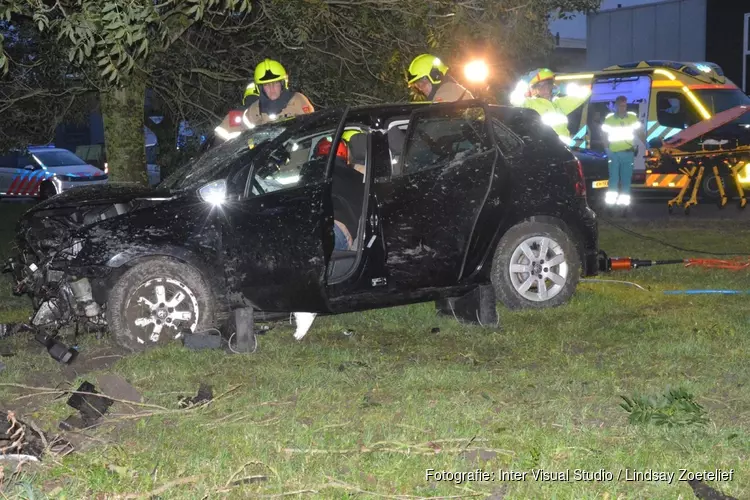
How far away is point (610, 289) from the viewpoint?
8.96m

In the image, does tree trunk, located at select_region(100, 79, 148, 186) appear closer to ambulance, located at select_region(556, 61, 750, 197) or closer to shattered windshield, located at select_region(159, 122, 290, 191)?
shattered windshield, located at select_region(159, 122, 290, 191)

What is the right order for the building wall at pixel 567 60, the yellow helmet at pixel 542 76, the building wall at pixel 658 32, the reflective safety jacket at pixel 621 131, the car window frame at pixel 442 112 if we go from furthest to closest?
the building wall at pixel 567 60 < the building wall at pixel 658 32 < the reflective safety jacket at pixel 621 131 < the yellow helmet at pixel 542 76 < the car window frame at pixel 442 112

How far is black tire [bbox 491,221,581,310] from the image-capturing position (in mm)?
7898

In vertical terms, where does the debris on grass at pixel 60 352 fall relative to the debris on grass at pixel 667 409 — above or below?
above

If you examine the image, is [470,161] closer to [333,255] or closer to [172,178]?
[333,255]

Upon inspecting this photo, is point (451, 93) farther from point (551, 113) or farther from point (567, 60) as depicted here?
point (567, 60)

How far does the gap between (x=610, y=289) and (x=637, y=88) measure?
10.6 metres

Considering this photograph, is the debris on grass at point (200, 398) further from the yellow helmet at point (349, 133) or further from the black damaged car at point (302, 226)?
the yellow helmet at point (349, 133)

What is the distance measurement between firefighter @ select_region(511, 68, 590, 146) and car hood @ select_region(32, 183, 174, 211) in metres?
5.52

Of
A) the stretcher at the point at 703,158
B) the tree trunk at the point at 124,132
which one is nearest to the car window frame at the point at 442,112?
the tree trunk at the point at 124,132

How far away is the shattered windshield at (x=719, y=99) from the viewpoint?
1794 centimetres

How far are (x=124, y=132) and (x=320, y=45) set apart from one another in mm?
3079

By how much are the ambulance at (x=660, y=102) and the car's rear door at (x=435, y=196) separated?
1081 cm

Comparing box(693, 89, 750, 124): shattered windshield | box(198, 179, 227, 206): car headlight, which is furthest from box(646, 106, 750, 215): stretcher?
box(198, 179, 227, 206): car headlight
